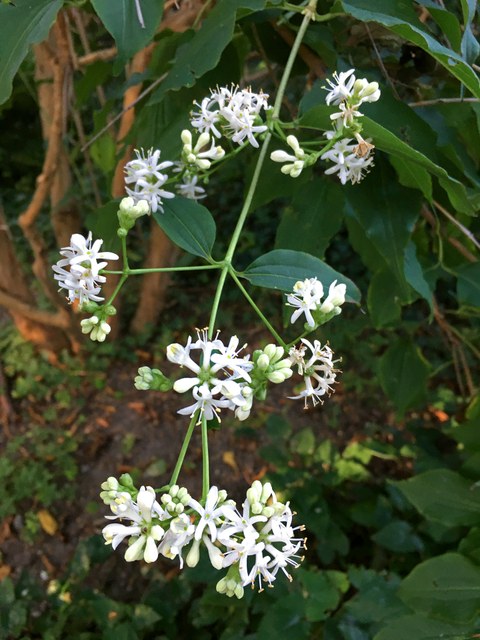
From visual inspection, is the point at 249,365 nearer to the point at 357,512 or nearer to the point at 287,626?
the point at 287,626

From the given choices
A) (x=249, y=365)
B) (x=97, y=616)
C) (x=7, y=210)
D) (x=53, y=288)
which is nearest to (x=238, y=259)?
(x=53, y=288)

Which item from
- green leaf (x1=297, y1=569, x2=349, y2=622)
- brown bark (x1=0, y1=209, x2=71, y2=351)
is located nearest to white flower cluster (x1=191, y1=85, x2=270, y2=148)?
green leaf (x1=297, y1=569, x2=349, y2=622)

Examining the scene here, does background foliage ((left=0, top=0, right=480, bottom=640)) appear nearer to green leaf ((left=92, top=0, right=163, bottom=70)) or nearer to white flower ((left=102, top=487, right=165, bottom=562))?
green leaf ((left=92, top=0, right=163, bottom=70))

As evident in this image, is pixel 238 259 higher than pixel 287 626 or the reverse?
the reverse

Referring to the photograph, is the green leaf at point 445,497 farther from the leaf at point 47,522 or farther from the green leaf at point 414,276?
the leaf at point 47,522

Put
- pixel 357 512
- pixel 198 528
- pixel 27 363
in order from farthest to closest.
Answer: pixel 27 363, pixel 357 512, pixel 198 528

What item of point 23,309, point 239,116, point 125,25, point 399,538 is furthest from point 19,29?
point 23,309

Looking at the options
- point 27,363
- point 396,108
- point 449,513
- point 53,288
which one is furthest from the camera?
point 27,363
